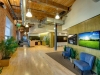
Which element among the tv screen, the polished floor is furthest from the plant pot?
the tv screen

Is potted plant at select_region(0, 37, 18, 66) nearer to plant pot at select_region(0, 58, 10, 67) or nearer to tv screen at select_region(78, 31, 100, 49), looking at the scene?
plant pot at select_region(0, 58, 10, 67)

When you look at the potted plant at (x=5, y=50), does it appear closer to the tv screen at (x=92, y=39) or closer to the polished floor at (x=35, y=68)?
the polished floor at (x=35, y=68)

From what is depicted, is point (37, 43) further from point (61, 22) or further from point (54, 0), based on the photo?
point (54, 0)

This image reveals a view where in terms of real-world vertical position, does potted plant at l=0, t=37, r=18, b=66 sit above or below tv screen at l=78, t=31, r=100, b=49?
below

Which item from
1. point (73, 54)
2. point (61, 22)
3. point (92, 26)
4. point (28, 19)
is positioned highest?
point (28, 19)

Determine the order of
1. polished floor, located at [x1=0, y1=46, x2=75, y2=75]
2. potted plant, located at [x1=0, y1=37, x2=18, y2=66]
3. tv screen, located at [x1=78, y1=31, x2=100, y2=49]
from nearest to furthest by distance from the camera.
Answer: tv screen, located at [x1=78, y1=31, x2=100, y2=49] → polished floor, located at [x1=0, y1=46, x2=75, y2=75] → potted plant, located at [x1=0, y1=37, x2=18, y2=66]

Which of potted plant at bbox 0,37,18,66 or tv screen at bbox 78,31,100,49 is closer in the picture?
tv screen at bbox 78,31,100,49

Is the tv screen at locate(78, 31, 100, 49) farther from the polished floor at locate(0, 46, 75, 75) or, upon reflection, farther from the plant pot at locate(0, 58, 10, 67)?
the plant pot at locate(0, 58, 10, 67)

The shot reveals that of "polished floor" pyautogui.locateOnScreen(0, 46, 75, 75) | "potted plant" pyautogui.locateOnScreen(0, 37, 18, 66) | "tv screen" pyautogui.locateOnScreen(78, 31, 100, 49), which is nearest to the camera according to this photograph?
"tv screen" pyautogui.locateOnScreen(78, 31, 100, 49)

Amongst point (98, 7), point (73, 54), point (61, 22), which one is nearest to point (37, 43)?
point (61, 22)

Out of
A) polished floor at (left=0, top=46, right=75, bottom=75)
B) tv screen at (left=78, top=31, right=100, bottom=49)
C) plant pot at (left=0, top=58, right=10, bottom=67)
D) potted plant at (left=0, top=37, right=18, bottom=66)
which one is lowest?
polished floor at (left=0, top=46, right=75, bottom=75)

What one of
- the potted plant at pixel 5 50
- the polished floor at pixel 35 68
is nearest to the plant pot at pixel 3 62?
the potted plant at pixel 5 50

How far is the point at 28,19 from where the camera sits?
7.53m

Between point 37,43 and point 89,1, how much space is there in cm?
1281
